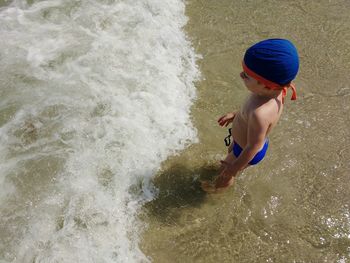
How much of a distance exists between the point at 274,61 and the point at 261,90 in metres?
0.28

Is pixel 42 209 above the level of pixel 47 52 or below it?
below

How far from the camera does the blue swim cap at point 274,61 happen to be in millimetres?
2510

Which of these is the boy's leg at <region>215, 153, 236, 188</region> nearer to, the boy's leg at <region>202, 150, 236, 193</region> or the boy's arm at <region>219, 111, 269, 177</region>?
the boy's leg at <region>202, 150, 236, 193</region>

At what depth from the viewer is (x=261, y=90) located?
273 centimetres

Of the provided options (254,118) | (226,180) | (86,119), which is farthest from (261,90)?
(86,119)

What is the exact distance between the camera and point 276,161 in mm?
3814

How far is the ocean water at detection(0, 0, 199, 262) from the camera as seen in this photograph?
125 inches

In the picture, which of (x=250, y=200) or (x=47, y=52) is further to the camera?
(x=47, y=52)

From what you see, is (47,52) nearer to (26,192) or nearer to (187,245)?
(26,192)

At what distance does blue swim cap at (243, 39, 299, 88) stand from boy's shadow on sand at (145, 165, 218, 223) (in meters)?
1.37

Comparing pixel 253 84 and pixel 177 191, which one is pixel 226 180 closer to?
pixel 177 191

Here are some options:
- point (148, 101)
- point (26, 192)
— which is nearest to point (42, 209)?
point (26, 192)

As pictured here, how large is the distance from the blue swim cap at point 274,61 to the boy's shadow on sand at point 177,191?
137 centimetres

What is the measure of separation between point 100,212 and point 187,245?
802 millimetres
